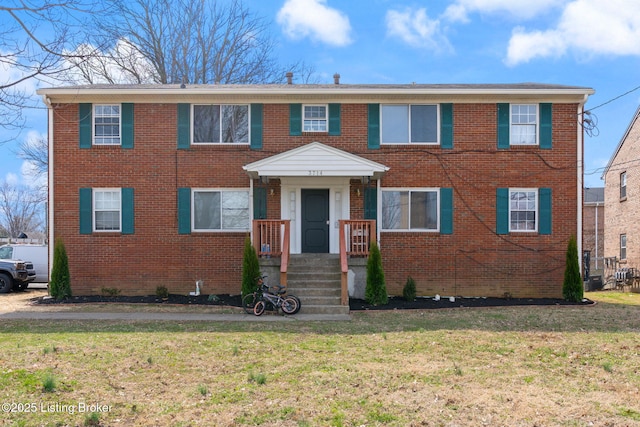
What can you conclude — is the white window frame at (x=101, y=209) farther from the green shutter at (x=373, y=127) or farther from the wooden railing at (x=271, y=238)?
the green shutter at (x=373, y=127)

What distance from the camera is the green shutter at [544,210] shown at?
15445 millimetres

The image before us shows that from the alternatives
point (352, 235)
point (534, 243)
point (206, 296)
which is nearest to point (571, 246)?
point (534, 243)

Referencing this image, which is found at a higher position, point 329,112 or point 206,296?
point 329,112

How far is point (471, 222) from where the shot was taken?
1547 centimetres

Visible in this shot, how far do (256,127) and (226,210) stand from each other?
7.90 feet

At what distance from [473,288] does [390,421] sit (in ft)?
34.9

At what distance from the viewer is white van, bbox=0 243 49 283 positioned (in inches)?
781

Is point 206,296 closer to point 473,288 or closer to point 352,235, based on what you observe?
point 352,235

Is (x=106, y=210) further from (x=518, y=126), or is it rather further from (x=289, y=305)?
(x=518, y=126)

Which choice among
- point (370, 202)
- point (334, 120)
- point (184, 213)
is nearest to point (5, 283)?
point (184, 213)

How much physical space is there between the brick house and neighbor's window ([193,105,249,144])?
0.08m

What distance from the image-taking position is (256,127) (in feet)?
50.9

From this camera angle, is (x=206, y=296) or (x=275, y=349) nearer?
(x=275, y=349)

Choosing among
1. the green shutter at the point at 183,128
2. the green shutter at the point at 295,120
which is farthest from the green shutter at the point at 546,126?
the green shutter at the point at 183,128
